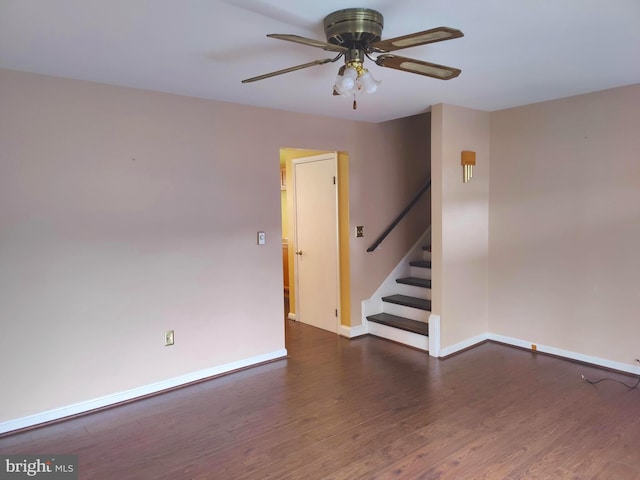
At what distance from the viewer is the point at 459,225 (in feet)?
13.5

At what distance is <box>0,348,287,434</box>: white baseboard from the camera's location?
111 inches

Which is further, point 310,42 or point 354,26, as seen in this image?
point 354,26

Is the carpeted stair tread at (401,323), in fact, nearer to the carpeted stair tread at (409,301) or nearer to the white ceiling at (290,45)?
the carpeted stair tread at (409,301)

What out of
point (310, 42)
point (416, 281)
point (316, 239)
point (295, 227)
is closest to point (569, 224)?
point (416, 281)

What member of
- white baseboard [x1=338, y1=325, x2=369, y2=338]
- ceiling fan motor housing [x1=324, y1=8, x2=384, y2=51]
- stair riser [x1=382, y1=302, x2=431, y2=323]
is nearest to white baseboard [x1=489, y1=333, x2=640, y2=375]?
stair riser [x1=382, y1=302, x2=431, y2=323]

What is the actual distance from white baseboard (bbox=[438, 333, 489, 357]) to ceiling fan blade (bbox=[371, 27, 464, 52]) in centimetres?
300

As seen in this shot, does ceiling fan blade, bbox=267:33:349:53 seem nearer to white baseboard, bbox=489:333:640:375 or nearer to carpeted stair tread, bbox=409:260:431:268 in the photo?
carpeted stair tread, bbox=409:260:431:268

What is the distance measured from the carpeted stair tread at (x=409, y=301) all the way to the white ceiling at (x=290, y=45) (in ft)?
6.98

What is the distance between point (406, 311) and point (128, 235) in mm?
2931

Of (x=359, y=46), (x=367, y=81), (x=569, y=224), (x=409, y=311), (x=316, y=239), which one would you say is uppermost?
(x=359, y=46)

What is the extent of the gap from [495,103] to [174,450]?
3.83 m

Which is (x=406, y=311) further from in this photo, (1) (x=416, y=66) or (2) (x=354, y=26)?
(2) (x=354, y=26)

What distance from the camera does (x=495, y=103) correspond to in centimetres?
393

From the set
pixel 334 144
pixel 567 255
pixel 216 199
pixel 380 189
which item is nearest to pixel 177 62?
pixel 216 199
